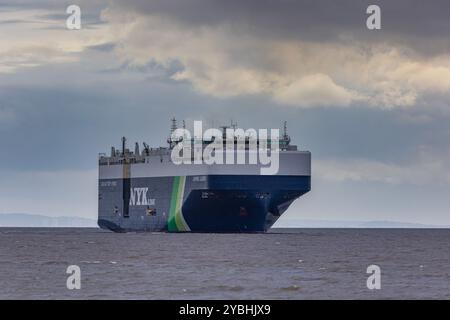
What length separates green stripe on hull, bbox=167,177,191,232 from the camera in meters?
131

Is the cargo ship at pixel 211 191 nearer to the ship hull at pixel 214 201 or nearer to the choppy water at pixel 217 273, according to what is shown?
the ship hull at pixel 214 201

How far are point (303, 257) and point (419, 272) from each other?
18.7m

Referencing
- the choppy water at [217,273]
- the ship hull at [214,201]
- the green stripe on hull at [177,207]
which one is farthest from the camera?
the green stripe on hull at [177,207]

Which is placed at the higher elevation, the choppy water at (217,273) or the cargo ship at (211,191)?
the cargo ship at (211,191)

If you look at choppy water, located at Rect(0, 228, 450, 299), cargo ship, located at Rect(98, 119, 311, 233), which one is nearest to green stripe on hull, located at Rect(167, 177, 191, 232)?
cargo ship, located at Rect(98, 119, 311, 233)

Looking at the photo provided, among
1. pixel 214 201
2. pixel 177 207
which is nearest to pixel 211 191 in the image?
pixel 214 201

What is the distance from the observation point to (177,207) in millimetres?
131875

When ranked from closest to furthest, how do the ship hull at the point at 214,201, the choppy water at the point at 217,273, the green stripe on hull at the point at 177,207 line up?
the choppy water at the point at 217,273 → the ship hull at the point at 214,201 → the green stripe on hull at the point at 177,207

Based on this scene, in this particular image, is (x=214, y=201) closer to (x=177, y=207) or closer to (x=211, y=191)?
(x=211, y=191)

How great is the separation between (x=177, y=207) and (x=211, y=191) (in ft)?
27.4

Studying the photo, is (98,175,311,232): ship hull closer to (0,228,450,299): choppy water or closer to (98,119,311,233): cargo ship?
(98,119,311,233): cargo ship

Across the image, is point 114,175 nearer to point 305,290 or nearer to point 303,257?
point 303,257

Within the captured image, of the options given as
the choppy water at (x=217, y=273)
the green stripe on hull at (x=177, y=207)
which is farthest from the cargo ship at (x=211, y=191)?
the choppy water at (x=217, y=273)

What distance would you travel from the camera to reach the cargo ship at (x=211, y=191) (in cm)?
12438
